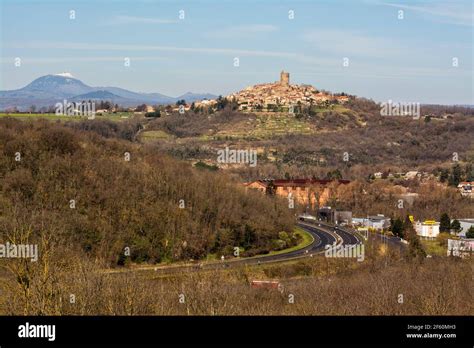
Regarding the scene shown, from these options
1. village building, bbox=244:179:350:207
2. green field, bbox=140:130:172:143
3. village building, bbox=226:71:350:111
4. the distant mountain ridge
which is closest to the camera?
village building, bbox=244:179:350:207

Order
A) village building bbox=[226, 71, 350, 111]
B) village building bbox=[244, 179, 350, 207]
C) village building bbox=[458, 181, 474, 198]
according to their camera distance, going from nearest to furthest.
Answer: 1. village building bbox=[244, 179, 350, 207]
2. village building bbox=[458, 181, 474, 198]
3. village building bbox=[226, 71, 350, 111]

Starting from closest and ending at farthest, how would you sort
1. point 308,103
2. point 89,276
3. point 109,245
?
point 89,276 < point 109,245 < point 308,103

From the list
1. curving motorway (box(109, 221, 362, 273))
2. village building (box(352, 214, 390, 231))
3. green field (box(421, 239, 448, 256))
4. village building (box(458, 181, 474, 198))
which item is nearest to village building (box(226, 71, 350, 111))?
village building (box(458, 181, 474, 198))

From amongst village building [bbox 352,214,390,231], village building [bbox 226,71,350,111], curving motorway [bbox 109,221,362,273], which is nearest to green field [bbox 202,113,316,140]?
village building [bbox 226,71,350,111]

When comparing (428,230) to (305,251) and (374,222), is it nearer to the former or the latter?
(374,222)

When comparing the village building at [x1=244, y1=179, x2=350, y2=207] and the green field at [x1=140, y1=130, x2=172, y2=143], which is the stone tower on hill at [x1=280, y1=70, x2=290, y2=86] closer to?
the green field at [x1=140, y1=130, x2=172, y2=143]

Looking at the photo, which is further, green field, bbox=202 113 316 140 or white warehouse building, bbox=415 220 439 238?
green field, bbox=202 113 316 140

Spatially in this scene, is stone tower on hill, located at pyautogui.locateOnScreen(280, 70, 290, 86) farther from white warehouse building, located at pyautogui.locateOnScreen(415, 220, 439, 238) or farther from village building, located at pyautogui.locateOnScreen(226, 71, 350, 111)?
white warehouse building, located at pyautogui.locateOnScreen(415, 220, 439, 238)

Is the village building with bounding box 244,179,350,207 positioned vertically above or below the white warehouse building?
above

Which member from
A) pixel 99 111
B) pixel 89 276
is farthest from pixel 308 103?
pixel 89 276

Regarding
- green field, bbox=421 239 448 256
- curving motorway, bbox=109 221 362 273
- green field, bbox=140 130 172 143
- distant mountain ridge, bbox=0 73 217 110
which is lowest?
green field, bbox=421 239 448 256
